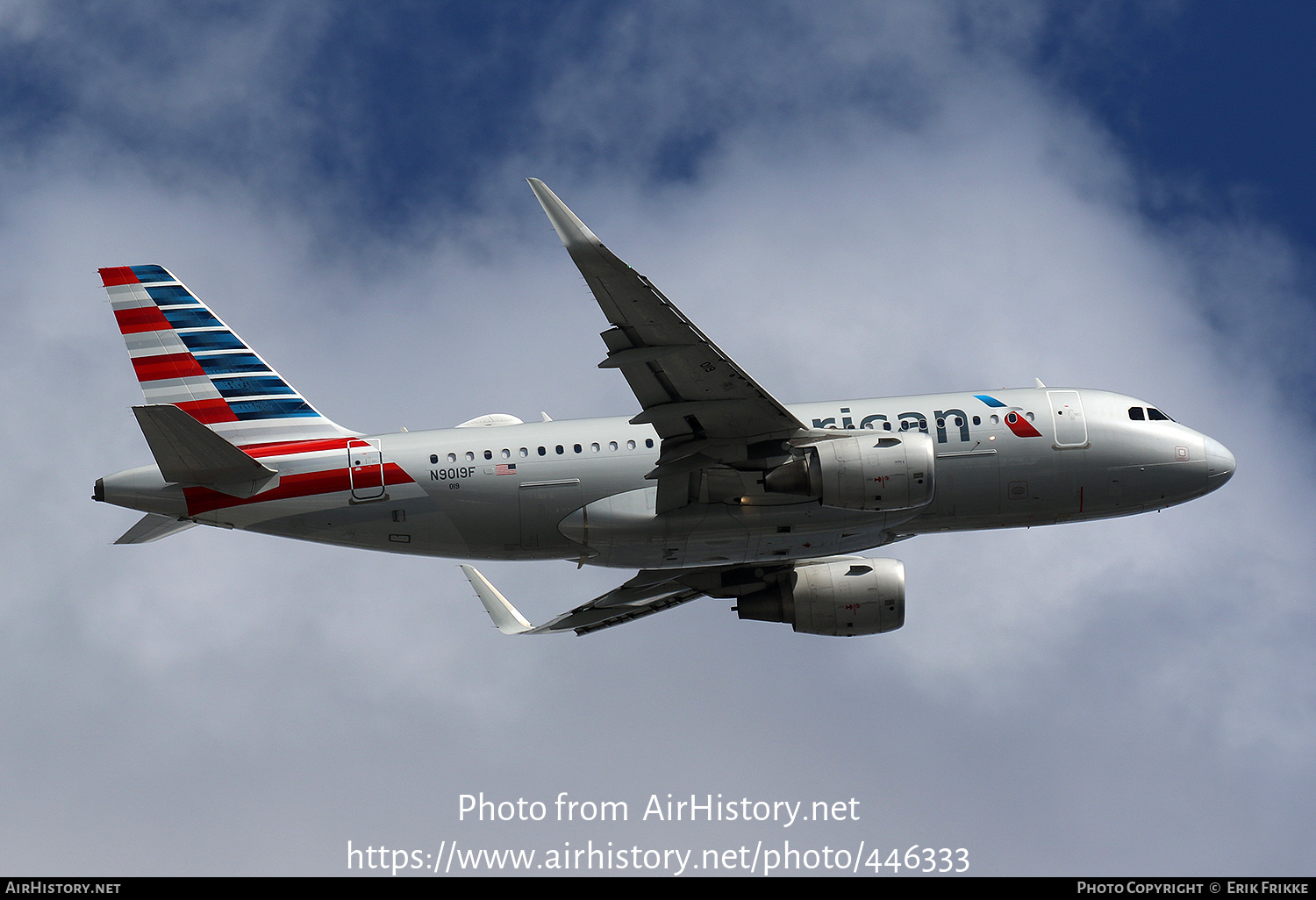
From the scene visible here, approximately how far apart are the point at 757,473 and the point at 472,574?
14.2 meters

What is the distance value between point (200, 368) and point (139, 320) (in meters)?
2.36

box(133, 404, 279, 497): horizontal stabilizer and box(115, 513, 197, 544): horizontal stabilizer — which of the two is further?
box(115, 513, 197, 544): horizontal stabilizer

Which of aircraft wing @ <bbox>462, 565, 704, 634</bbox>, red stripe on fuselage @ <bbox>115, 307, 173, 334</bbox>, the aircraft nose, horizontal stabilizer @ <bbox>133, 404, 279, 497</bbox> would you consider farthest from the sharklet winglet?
the aircraft nose

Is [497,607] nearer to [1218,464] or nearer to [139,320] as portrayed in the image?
[139,320]

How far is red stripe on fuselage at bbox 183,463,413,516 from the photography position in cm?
3569

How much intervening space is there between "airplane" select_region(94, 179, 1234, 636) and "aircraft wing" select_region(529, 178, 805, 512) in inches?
2.6

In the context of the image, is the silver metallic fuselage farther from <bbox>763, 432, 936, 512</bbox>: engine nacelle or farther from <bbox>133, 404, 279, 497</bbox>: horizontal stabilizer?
<bbox>763, 432, 936, 512</bbox>: engine nacelle

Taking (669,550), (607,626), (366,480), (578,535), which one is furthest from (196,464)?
(607,626)

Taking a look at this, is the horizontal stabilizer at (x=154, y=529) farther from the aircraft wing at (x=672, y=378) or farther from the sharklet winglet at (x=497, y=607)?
the aircraft wing at (x=672, y=378)

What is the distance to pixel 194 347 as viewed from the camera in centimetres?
3928
